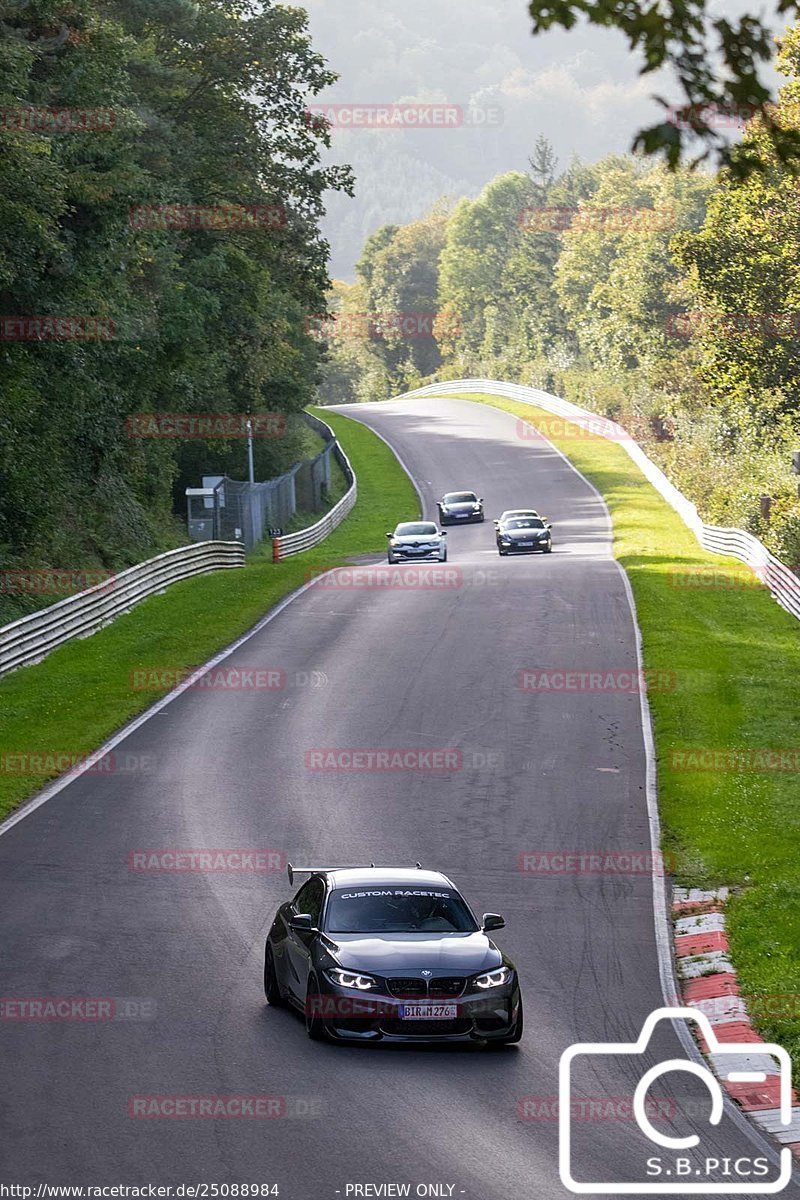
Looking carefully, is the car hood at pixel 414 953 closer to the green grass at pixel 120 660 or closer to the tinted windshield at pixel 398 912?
the tinted windshield at pixel 398 912

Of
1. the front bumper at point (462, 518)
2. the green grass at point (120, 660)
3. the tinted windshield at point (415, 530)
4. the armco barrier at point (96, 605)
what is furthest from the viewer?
the front bumper at point (462, 518)

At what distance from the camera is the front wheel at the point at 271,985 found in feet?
45.0

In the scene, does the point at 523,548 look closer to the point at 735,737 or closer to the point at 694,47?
the point at 735,737

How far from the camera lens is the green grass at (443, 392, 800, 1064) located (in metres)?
16.2

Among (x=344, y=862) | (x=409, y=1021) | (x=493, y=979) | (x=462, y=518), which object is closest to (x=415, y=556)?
(x=462, y=518)

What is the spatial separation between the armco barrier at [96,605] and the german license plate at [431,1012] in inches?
792

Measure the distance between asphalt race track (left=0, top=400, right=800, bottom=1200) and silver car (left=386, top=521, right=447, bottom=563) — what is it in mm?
13632

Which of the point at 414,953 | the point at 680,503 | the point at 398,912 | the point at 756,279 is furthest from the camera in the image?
the point at 680,503

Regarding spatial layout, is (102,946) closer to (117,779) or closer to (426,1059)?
(426,1059)

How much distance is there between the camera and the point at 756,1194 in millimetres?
9836

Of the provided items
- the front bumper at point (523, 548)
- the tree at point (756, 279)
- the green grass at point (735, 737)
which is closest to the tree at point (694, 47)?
the green grass at point (735, 737)

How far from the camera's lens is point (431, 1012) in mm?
12406

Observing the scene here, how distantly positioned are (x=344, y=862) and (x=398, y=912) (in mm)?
4971

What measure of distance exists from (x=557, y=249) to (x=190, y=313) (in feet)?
387
